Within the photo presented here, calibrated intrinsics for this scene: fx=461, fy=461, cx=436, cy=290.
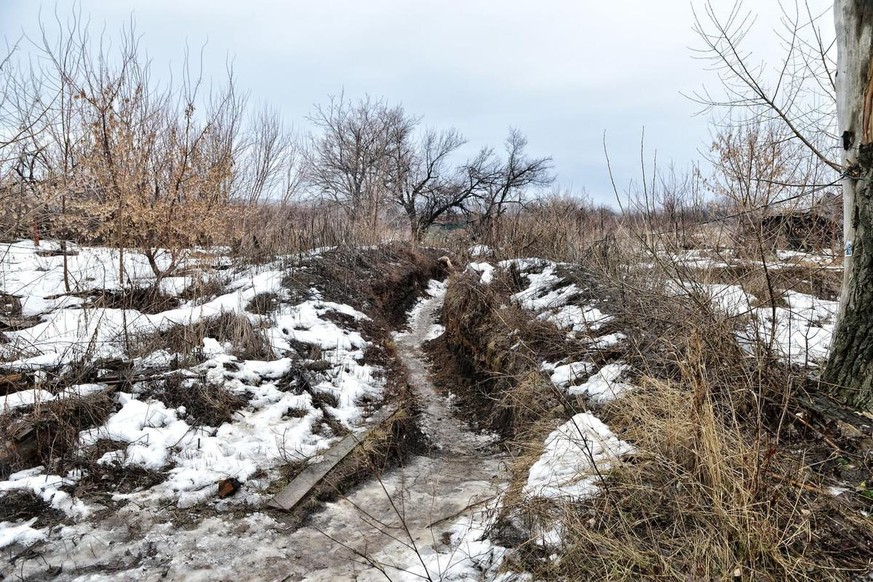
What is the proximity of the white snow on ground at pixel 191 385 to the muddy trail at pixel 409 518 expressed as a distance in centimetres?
79

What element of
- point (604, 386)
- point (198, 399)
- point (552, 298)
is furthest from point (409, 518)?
point (552, 298)

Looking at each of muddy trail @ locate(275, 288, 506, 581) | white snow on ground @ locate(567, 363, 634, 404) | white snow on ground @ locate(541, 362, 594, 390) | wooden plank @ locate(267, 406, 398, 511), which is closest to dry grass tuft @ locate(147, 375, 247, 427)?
wooden plank @ locate(267, 406, 398, 511)

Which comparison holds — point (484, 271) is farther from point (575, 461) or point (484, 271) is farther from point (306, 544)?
point (306, 544)

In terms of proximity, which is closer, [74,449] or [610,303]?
[74,449]

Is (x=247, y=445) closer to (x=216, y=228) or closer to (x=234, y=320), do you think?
(x=234, y=320)

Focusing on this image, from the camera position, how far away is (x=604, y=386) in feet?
14.3

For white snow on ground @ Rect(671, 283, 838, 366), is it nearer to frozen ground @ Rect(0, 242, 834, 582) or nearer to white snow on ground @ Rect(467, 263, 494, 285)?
frozen ground @ Rect(0, 242, 834, 582)

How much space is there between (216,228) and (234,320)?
2.98 m

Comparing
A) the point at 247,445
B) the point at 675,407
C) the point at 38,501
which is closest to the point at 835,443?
the point at 675,407

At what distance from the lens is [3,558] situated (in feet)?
9.29

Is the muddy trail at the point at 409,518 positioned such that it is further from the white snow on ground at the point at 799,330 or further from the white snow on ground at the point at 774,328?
the white snow on ground at the point at 799,330

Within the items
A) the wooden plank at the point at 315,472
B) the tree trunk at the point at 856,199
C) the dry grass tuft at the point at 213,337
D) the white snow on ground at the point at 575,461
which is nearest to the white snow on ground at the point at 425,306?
the dry grass tuft at the point at 213,337

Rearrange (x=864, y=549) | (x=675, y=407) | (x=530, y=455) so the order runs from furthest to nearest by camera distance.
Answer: (x=530, y=455), (x=675, y=407), (x=864, y=549)

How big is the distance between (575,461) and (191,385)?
3.91 meters
